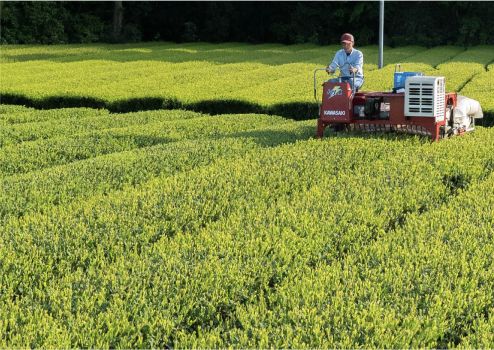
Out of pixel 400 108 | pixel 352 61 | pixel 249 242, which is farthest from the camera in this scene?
pixel 352 61

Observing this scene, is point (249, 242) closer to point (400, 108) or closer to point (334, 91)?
point (334, 91)

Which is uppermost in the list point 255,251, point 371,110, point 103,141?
point 371,110

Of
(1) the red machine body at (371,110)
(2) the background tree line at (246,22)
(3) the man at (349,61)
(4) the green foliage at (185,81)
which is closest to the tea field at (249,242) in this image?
(1) the red machine body at (371,110)

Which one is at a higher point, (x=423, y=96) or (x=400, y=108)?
(x=423, y=96)

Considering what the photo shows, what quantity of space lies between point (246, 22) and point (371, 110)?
40.0 metres

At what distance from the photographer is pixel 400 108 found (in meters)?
9.14

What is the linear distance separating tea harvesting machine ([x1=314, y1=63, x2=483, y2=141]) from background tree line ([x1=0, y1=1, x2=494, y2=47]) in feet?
100

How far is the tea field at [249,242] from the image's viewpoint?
369 centimetres

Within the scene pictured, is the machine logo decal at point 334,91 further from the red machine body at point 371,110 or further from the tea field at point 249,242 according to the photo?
the tea field at point 249,242

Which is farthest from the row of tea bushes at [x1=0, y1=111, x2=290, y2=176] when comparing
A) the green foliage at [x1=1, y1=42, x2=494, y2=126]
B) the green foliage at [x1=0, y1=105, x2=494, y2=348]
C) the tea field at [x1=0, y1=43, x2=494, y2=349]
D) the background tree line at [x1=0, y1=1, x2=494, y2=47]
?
the background tree line at [x1=0, y1=1, x2=494, y2=47]

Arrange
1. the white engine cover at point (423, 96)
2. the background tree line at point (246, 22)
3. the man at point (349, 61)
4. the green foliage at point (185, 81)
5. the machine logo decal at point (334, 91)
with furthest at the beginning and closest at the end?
the background tree line at point (246, 22) < the green foliage at point (185, 81) < the man at point (349, 61) < the machine logo decal at point (334, 91) < the white engine cover at point (423, 96)

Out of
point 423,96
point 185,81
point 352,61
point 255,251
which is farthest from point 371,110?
point 185,81

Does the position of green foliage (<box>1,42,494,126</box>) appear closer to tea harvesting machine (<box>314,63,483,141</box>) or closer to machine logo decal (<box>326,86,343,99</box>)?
tea harvesting machine (<box>314,63,483,141</box>)

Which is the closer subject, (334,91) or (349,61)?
(334,91)
